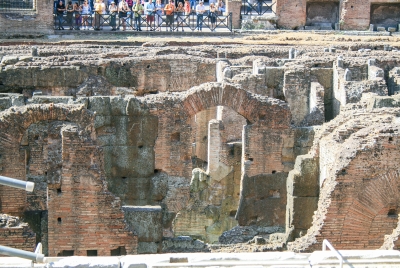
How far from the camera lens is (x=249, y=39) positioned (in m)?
35.7

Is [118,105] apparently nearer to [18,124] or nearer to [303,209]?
[18,124]

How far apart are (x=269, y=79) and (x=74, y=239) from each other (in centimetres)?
920

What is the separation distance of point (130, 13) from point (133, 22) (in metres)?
1.14

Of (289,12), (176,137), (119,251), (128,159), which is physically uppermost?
(289,12)

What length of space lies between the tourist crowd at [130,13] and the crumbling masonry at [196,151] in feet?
22.3

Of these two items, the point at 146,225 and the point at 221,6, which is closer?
the point at 146,225

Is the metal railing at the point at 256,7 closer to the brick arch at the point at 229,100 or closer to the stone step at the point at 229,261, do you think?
the brick arch at the point at 229,100

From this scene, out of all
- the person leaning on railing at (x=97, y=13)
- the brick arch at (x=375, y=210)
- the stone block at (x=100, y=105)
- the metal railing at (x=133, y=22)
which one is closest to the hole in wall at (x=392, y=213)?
the brick arch at (x=375, y=210)

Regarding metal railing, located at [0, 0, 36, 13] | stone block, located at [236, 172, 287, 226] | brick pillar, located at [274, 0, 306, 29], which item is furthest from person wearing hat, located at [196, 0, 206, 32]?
stone block, located at [236, 172, 287, 226]

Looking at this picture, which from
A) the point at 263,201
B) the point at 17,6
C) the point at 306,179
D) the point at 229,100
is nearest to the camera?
the point at 306,179

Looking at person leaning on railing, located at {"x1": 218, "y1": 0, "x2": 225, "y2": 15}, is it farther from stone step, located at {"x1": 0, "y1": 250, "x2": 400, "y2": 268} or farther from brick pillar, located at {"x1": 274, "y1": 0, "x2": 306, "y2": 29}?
stone step, located at {"x1": 0, "y1": 250, "x2": 400, "y2": 268}

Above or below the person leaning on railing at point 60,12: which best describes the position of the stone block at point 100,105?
below

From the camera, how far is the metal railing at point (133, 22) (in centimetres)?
3597

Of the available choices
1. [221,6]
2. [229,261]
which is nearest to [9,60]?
[229,261]
